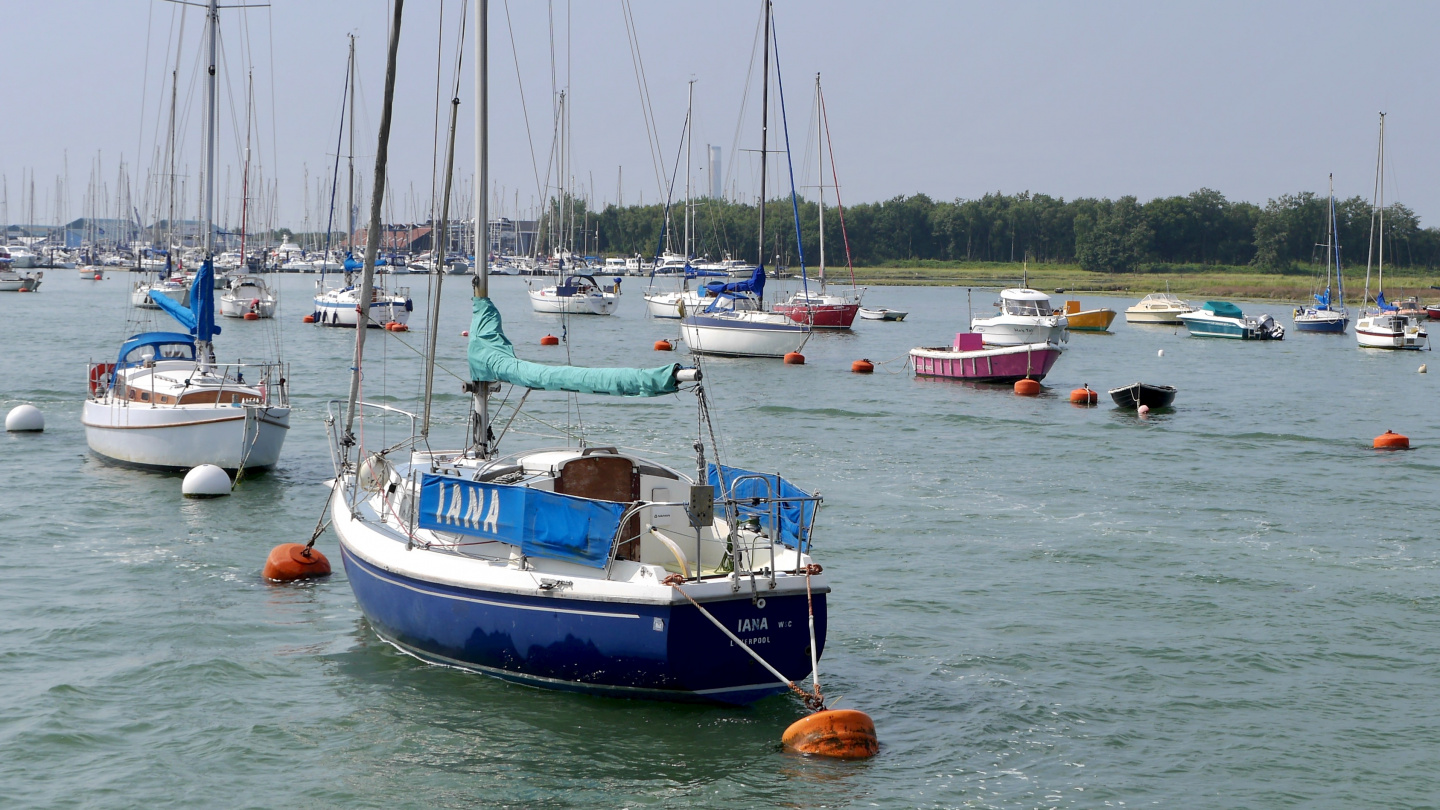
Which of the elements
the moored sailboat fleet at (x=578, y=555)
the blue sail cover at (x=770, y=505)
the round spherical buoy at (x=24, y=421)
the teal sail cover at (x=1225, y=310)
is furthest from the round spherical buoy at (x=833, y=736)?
the teal sail cover at (x=1225, y=310)

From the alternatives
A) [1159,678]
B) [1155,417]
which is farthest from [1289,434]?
[1159,678]

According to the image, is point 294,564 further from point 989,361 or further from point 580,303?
point 580,303

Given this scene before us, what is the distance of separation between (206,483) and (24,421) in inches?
412

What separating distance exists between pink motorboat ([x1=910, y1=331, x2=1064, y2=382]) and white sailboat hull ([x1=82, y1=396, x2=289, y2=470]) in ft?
95.4

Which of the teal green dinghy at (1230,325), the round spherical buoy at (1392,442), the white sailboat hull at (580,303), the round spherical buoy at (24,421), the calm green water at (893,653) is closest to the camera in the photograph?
the calm green water at (893,653)

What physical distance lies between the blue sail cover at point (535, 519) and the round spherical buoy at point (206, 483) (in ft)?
Answer: 38.9

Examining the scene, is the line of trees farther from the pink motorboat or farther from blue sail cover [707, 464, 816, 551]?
blue sail cover [707, 464, 816, 551]

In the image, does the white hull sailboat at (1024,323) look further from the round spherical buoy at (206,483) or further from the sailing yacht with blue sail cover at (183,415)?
the round spherical buoy at (206,483)

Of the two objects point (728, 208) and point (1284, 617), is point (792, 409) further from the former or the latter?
point (728, 208)

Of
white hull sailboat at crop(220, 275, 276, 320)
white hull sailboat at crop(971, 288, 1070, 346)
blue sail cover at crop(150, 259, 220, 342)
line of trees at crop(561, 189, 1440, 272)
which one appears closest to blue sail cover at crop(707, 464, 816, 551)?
blue sail cover at crop(150, 259, 220, 342)

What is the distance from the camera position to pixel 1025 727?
13758mm

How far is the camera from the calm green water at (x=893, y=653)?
12.3 metres

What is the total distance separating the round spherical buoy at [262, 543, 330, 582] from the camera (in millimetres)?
18688

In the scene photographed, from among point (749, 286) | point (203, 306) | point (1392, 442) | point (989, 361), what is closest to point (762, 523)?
point (203, 306)
